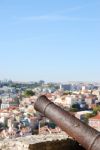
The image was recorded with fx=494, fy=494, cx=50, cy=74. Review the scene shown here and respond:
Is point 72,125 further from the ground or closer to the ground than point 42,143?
further from the ground

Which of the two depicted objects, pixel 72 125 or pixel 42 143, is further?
pixel 42 143

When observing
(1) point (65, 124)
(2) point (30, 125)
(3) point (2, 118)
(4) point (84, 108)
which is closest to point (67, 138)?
(1) point (65, 124)

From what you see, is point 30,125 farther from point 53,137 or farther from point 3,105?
point 53,137

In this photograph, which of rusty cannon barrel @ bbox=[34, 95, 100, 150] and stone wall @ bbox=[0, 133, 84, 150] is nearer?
rusty cannon barrel @ bbox=[34, 95, 100, 150]

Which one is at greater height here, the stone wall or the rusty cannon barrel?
the rusty cannon barrel
